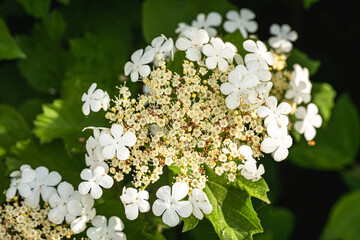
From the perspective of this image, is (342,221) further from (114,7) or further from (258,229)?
(114,7)

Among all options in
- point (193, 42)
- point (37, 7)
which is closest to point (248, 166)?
point (193, 42)

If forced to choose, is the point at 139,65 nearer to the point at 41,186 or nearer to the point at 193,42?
the point at 193,42

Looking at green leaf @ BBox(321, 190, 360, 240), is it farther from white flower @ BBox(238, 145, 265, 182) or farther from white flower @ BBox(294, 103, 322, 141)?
white flower @ BBox(238, 145, 265, 182)

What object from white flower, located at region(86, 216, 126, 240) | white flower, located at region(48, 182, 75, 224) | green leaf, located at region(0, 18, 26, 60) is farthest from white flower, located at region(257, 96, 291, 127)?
green leaf, located at region(0, 18, 26, 60)

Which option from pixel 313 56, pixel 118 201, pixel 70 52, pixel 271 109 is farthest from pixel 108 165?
pixel 313 56

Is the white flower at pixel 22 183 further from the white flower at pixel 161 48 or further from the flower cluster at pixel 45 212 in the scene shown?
the white flower at pixel 161 48
